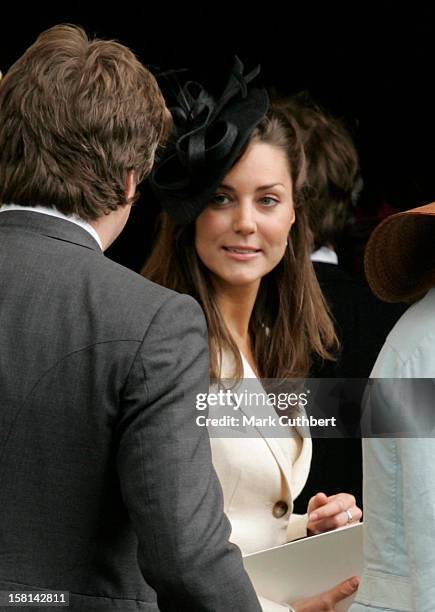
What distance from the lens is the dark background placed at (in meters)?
3.95

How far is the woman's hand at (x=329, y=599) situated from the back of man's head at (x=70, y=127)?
0.95 m

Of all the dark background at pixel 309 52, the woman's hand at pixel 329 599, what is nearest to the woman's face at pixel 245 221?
the woman's hand at pixel 329 599

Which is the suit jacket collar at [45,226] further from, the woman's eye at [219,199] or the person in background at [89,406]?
the woman's eye at [219,199]

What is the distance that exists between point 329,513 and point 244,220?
2.08 feet

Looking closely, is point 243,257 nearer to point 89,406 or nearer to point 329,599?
point 329,599

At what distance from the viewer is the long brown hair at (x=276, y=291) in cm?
252

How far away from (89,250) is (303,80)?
2715 millimetres

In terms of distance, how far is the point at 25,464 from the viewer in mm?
1576

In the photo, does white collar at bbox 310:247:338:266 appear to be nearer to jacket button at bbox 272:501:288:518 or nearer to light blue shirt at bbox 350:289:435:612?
jacket button at bbox 272:501:288:518

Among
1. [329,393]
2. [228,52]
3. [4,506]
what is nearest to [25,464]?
[4,506]

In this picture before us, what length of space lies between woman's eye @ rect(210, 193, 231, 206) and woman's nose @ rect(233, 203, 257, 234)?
0.10ft

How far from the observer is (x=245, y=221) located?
2457mm

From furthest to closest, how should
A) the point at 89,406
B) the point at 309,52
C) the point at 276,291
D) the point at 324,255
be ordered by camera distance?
1. the point at 309,52
2. the point at 324,255
3. the point at 276,291
4. the point at 89,406

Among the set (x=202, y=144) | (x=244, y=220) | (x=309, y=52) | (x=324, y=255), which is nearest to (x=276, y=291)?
(x=244, y=220)
